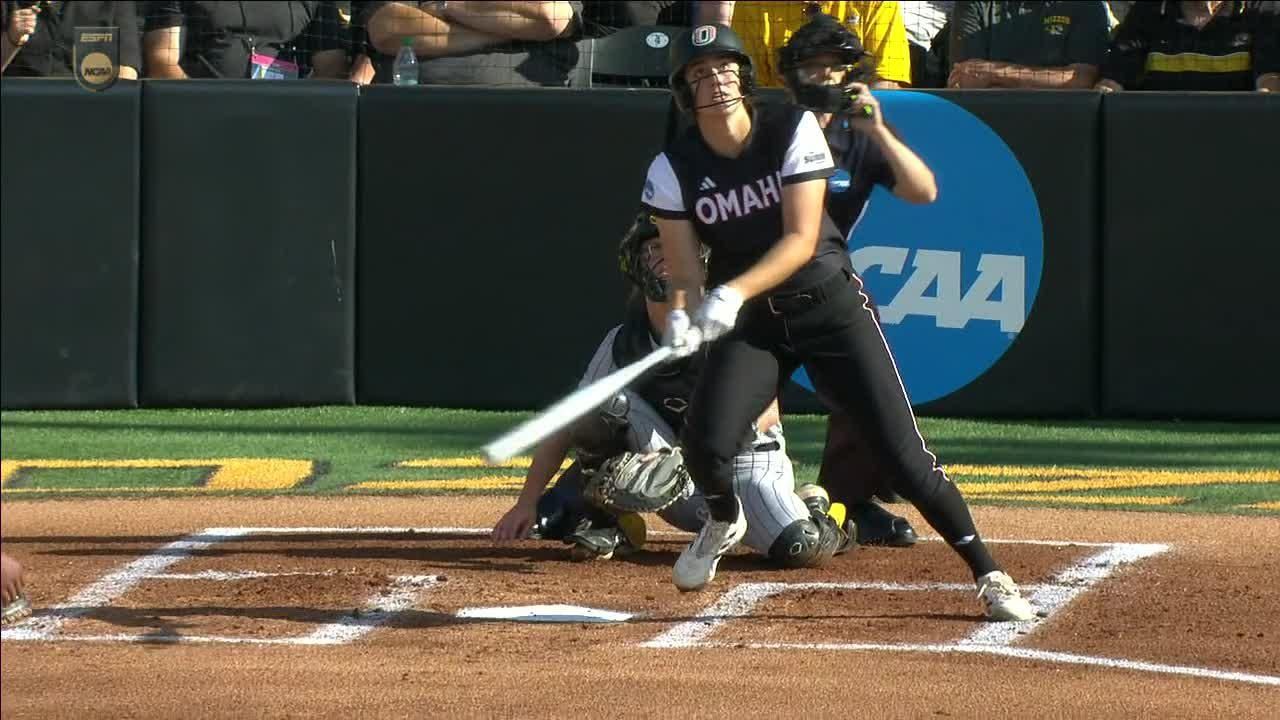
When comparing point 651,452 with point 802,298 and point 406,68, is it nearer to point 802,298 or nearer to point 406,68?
point 802,298

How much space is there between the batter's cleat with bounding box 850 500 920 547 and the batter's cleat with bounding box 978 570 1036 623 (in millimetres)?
1420

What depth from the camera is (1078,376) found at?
1047 cm

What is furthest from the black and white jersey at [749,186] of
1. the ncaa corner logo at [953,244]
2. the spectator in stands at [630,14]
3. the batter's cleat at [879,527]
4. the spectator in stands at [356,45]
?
the spectator in stands at [356,45]

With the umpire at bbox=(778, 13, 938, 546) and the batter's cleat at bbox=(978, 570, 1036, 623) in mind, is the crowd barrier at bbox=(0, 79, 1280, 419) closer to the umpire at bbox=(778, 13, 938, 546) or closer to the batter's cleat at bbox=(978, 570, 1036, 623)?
the umpire at bbox=(778, 13, 938, 546)

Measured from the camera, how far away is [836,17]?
1086 centimetres

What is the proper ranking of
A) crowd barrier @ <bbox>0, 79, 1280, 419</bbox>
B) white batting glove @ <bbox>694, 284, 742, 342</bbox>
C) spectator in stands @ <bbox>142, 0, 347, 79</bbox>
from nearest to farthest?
white batting glove @ <bbox>694, 284, 742, 342</bbox> < crowd barrier @ <bbox>0, 79, 1280, 419</bbox> < spectator in stands @ <bbox>142, 0, 347, 79</bbox>

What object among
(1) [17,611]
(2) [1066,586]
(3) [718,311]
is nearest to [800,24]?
(2) [1066,586]

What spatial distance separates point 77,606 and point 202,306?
14.3 ft

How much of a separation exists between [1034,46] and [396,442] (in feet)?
13.8

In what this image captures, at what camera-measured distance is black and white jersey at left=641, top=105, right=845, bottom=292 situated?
577 centimetres

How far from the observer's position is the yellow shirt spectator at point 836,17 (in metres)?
10.8

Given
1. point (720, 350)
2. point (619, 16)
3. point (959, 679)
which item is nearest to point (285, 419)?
point (619, 16)

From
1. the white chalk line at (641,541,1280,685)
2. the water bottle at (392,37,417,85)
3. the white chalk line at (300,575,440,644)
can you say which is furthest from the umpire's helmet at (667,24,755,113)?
the water bottle at (392,37,417,85)

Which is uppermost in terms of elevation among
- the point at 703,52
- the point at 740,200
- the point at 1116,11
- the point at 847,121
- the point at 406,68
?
the point at 1116,11
